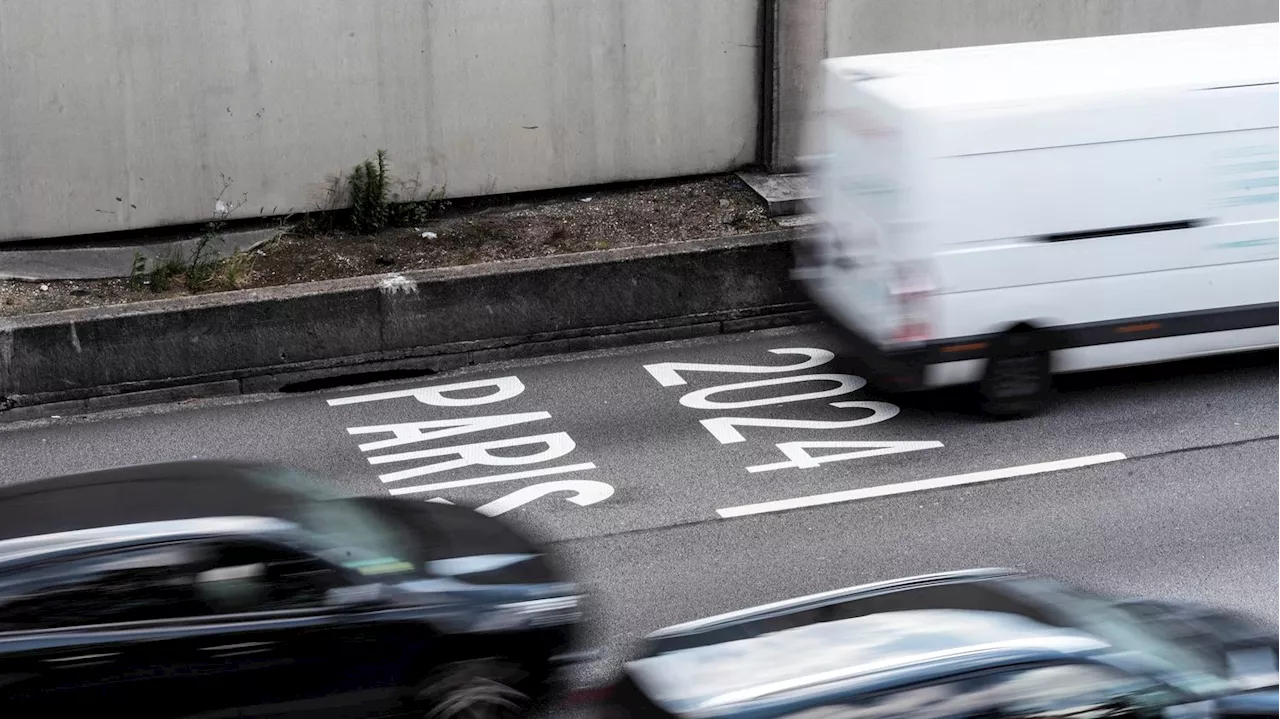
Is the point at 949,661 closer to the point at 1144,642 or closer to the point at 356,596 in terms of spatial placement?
the point at 1144,642

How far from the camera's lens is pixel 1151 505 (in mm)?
8836

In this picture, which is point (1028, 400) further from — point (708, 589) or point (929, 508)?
point (708, 589)

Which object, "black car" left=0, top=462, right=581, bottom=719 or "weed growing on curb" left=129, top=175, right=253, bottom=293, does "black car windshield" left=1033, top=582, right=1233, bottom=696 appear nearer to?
"black car" left=0, top=462, right=581, bottom=719

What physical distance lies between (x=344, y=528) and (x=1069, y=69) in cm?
611

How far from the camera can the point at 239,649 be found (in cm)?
587

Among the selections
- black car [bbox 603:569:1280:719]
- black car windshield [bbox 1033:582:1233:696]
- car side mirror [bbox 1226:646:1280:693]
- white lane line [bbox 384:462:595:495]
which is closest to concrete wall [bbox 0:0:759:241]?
white lane line [bbox 384:462:595:495]

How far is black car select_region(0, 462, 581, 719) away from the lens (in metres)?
5.74

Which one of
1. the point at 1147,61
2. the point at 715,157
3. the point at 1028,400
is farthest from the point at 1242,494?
the point at 715,157

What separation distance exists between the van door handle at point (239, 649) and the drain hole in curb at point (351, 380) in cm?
577

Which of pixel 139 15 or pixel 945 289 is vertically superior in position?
pixel 139 15

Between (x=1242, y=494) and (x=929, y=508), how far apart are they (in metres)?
1.93

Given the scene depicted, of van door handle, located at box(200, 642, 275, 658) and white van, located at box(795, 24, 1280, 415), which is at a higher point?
white van, located at box(795, 24, 1280, 415)

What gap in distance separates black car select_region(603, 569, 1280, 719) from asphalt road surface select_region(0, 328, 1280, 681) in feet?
7.13

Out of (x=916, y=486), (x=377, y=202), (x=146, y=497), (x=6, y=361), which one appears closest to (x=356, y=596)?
(x=146, y=497)
